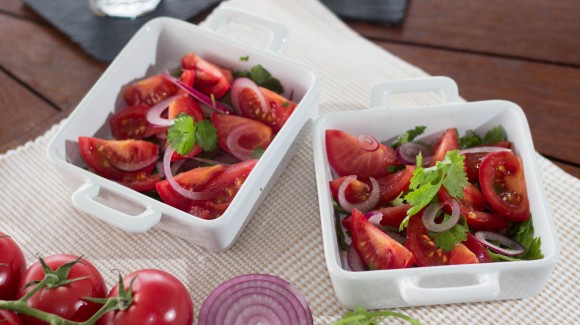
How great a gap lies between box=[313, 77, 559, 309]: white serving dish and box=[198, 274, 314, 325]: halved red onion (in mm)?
70

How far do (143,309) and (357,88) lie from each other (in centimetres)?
67

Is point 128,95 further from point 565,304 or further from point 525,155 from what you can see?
point 565,304

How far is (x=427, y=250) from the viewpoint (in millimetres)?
1107

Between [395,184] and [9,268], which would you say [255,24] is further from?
[9,268]

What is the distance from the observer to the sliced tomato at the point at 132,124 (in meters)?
1.33

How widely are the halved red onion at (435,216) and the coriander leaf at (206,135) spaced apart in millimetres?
378

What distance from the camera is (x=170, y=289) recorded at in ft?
3.41

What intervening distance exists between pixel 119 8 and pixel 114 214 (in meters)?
0.66

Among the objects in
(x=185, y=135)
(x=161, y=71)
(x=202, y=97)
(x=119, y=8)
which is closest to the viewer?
(x=185, y=135)

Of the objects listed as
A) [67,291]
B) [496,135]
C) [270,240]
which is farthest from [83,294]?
[496,135]

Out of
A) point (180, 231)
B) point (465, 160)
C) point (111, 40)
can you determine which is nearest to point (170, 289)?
point (180, 231)

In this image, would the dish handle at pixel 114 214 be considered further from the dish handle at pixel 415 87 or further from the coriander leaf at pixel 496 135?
the coriander leaf at pixel 496 135

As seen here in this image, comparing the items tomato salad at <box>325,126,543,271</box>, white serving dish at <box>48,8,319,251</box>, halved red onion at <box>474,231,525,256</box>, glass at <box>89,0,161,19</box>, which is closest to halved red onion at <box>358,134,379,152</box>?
tomato salad at <box>325,126,543,271</box>

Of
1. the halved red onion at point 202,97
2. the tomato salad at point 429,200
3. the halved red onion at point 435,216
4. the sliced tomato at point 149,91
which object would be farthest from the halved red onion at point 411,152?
the sliced tomato at point 149,91
